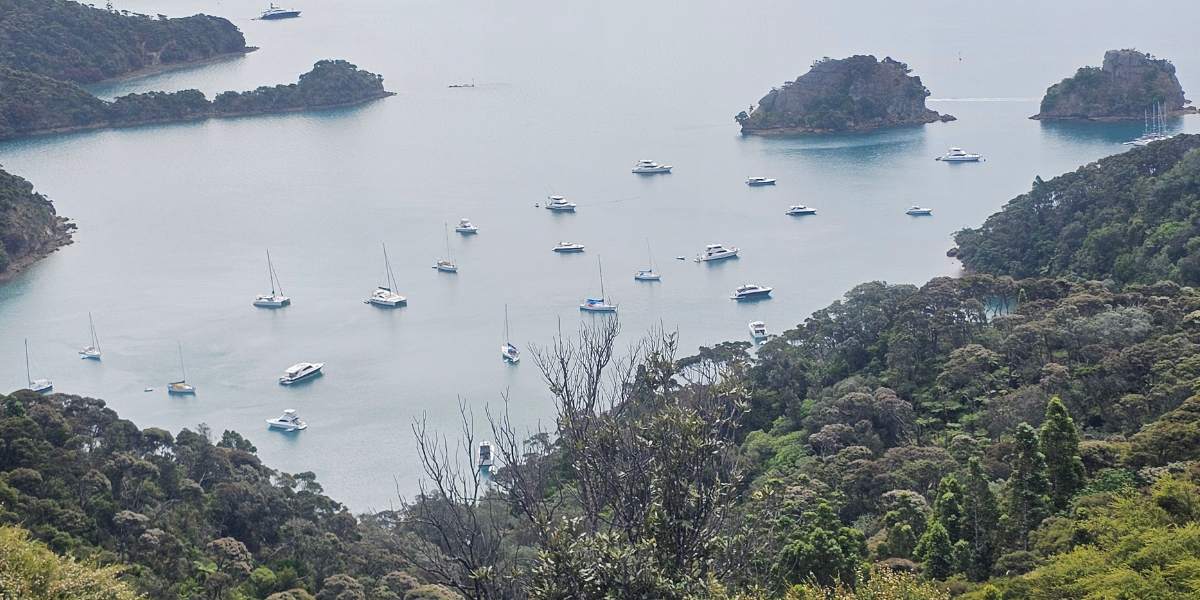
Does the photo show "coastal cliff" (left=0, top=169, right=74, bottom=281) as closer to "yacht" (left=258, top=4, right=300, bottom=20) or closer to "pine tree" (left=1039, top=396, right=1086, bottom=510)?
"pine tree" (left=1039, top=396, right=1086, bottom=510)

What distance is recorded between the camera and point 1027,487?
15047 millimetres

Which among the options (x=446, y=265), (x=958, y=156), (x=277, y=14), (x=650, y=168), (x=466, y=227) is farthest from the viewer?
(x=277, y=14)

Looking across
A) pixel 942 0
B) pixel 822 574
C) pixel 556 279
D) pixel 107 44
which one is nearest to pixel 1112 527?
pixel 822 574

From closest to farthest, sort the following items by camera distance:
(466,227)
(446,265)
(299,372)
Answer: (299,372) → (446,265) → (466,227)

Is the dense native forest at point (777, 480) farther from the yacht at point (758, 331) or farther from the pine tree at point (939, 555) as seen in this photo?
the yacht at point (758, 331)

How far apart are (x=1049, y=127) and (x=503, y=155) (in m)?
20.3

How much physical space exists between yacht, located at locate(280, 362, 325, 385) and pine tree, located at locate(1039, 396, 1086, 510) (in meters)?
19.1

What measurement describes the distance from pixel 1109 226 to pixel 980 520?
16.7 m

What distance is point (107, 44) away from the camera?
64312mm

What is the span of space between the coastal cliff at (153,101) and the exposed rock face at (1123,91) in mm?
29665

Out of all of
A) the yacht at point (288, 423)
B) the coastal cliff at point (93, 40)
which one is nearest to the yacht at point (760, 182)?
the yacht at point (288, 423)

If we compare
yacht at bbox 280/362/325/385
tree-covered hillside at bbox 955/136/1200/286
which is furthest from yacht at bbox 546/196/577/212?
yacht at bbox 280/362/325/385

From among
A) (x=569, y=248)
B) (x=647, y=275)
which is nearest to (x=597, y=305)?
(x=647, y=275)

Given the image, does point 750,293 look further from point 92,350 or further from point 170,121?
point 170,121
